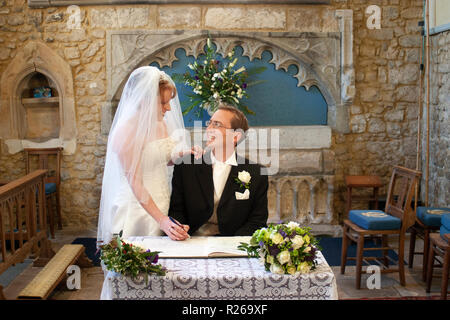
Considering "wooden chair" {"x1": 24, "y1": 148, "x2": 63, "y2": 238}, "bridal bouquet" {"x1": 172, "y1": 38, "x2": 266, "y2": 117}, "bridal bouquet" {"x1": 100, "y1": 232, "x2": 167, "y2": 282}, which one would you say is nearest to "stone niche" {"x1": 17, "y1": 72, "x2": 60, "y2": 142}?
"wooden chair" {"x1": 24, "y1": 148, "x2": 63, "y2": 238}

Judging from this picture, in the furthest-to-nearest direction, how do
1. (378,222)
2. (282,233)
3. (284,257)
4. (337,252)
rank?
1. (337,252)
2. (378,222)
3. (282,233)
4. (284,257)

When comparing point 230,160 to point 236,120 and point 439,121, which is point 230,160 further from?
point 439,121

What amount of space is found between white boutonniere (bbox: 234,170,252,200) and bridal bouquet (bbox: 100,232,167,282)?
83 centimetres

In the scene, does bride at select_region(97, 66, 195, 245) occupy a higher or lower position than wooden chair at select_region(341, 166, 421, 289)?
higher

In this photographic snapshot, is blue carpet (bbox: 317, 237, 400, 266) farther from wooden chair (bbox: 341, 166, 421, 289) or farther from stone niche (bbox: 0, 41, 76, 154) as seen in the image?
stone niche (bbox: 0, 41, 76, 154)

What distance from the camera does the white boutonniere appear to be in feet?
9.01

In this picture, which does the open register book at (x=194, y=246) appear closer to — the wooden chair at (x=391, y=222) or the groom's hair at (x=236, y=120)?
the groom's hair at (x=236, y=120)

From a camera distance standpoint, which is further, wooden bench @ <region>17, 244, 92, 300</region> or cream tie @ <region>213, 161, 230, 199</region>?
wooden bench @ <region>17, 244, 92, 300</region>

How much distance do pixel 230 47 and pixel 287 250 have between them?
393 centimetres

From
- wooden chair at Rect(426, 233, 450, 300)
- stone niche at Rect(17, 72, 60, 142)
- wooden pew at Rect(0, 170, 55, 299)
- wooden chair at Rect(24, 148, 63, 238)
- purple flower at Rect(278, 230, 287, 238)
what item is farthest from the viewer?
stone niche at Rect(17, 72, 60, 142)

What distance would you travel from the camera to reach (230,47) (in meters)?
5.54

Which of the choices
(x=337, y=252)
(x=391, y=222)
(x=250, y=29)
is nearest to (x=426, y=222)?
(x=391, y=222)

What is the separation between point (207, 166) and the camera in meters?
2.88

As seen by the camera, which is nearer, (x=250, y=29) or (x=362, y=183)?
(x=362, y=183)
